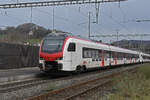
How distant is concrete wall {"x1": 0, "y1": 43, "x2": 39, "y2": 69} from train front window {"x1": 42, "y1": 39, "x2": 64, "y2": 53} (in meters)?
5.06

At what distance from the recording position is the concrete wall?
1945 centimetres

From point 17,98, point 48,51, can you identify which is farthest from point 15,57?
point 17,98

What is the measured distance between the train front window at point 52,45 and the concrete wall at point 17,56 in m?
5.06

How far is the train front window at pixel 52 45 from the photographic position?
51.3 ft

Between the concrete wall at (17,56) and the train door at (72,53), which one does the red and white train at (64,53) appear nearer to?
the train door at (72,53)

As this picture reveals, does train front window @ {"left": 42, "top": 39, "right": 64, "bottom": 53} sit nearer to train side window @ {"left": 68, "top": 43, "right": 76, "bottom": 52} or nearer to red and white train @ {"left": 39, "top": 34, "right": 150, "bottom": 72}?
red and white train @ {"left": 39, "top": 34, "right": 150, "bottom": 72}

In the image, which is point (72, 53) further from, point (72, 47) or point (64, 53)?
point (64, 53)

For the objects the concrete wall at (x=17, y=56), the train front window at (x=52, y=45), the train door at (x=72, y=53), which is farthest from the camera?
the concrete wall at (x=17, y=56)

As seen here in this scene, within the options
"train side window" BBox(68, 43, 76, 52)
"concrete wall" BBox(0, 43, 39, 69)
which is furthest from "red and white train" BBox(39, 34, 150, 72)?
"concrete wall" BBox(0, 43, 39, 69)

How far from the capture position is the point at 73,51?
1647 centimetres

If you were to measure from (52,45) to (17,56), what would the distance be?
6.48 metres

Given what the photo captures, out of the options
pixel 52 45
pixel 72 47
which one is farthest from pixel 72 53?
pixel 52 45

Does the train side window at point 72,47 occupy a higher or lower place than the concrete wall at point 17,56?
higher

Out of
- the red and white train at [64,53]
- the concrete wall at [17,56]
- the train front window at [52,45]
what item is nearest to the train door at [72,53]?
the red and white train at [64,53]
